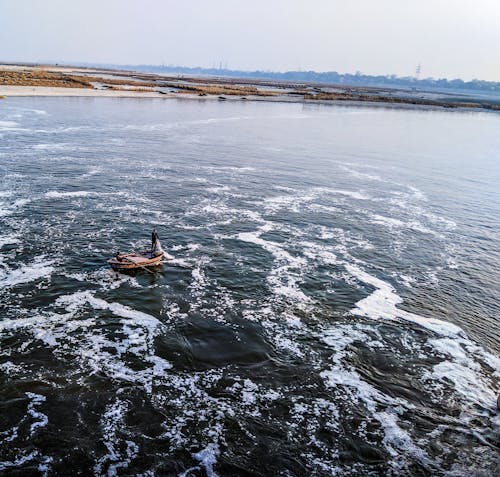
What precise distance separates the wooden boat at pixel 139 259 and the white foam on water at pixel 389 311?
15.2m

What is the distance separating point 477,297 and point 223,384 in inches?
860

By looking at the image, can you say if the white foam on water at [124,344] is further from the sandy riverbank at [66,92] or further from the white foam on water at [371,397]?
the sandy riverbank at [66,92]

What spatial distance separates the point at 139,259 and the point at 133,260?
0.46 meters

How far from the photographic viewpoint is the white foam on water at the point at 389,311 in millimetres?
26869

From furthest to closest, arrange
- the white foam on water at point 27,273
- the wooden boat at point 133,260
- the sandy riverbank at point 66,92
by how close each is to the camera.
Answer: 1. the sandy riverbank at point 66,92
2. the wooden boat at point 133,260
3. the white foam on water at point 27,273

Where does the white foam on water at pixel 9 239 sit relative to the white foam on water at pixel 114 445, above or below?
above

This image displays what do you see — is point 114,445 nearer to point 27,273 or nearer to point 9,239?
point 27,273

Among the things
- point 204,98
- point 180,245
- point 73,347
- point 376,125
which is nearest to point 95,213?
point 180,245

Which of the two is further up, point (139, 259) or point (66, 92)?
point (66, 92)

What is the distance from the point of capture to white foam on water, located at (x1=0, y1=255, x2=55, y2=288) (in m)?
27.8

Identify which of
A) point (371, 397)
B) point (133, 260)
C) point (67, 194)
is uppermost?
point (133, 260)

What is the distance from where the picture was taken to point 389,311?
28.4 meters

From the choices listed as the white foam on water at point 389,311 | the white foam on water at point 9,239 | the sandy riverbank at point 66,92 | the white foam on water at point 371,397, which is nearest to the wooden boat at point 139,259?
the white foam on water at point 9,239

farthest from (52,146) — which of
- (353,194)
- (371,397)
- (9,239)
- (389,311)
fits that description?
(371,397)
